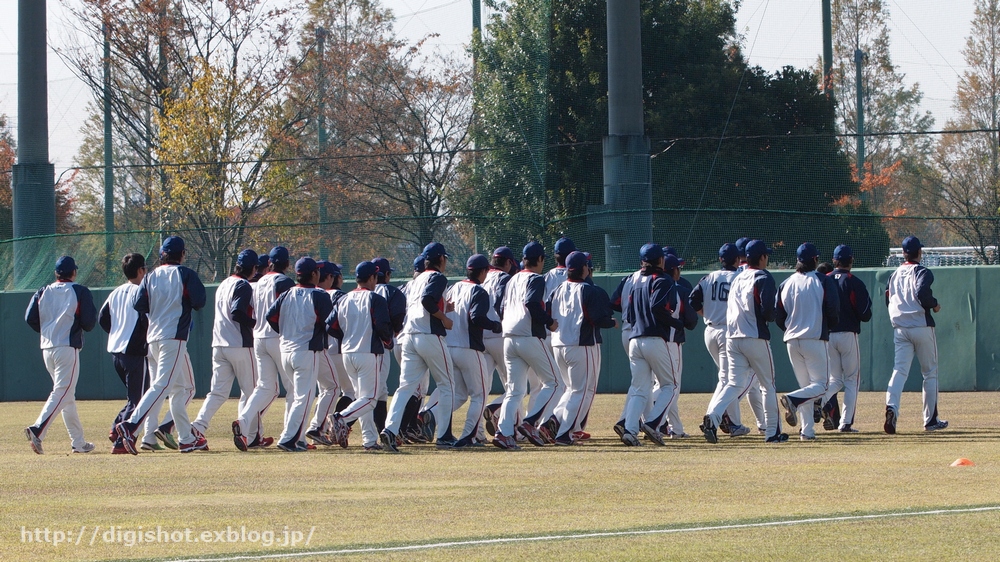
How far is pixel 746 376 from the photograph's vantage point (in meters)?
13.2

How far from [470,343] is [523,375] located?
69 cm

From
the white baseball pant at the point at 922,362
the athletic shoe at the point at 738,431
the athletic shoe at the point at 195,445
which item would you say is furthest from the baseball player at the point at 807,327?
the athletic shoe at the point at 195,445

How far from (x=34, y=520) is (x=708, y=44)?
25149 mm

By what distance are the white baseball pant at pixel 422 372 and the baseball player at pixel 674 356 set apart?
7.00 ft

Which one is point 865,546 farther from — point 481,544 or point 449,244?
point 449,244

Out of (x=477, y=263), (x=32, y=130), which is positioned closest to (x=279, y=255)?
(x=477, y=263)

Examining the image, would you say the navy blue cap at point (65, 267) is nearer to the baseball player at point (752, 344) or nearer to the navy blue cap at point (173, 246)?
the navy blue cap at point (173, 246)

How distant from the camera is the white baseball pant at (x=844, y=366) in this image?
1432 cm

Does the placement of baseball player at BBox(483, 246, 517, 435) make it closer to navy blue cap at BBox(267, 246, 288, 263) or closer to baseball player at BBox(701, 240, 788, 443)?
navy blue cap at BBox(267, 246, 288, 263)

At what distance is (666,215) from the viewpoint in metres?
21.7

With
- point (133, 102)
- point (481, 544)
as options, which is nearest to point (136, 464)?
point (481, 544)

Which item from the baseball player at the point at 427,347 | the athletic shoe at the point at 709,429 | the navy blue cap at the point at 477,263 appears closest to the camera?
the baseball player at the point at 427,347

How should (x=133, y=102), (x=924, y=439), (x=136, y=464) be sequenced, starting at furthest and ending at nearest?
(x=133, y=102) < (x=924, y=439) < (x=136, y=464)

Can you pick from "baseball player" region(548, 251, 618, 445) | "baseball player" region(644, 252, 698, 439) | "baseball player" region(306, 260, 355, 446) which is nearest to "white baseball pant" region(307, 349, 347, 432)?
"baseball player" region(306, 260, 355, 446)
